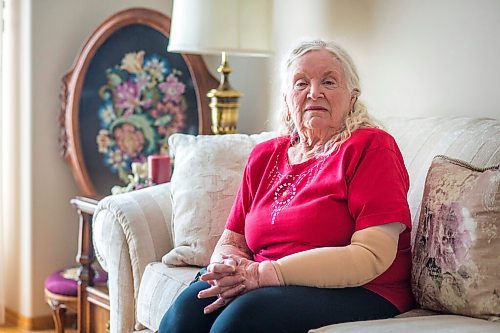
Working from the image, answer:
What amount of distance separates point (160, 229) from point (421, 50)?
101 centimetres

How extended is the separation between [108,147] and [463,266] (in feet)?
6.84

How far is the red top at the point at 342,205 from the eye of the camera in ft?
6.55

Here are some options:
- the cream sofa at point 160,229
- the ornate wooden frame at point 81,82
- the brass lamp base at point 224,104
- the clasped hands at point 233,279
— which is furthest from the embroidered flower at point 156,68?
the clasped hands at point 233,279

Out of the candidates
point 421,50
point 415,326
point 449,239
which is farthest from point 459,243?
point 421,50

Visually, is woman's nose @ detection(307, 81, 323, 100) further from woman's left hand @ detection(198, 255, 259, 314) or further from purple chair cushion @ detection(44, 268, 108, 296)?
purple chair cushion @ detection(44, 268, 108, 296)

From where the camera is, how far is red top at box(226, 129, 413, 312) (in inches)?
78.6

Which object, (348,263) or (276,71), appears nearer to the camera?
(348,263)

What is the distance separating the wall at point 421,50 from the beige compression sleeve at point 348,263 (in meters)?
0.81

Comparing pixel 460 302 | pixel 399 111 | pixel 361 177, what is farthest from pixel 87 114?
pixel 460 302

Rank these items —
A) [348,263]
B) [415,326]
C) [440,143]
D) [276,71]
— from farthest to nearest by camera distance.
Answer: [276,71] → [440,143] → [348,263] → [415,326]

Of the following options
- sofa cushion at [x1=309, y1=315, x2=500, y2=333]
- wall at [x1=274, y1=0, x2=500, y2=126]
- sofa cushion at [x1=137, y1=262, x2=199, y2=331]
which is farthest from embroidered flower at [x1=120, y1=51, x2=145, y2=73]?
sofa cushion at [x1=309, y1=315, x2=500, y2=333]

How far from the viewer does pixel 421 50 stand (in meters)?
2.83

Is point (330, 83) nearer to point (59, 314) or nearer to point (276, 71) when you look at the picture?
point (276, 71)

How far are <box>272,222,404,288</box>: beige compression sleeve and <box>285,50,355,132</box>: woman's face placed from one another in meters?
0.36
